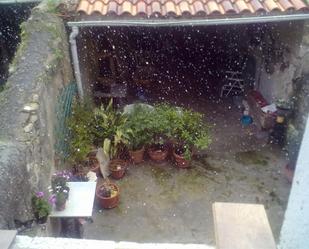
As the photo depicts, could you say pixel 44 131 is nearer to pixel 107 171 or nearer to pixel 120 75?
pixel 107 171

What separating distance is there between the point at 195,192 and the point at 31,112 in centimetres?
320

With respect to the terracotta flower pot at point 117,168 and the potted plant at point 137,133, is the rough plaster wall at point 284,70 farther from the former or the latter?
the terracotta flower pot at point 117,168

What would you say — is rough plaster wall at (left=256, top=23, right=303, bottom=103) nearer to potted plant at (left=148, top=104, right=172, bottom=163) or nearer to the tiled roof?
the tiled roof

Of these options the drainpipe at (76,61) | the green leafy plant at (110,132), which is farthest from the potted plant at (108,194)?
the drainpipe at (76,61)

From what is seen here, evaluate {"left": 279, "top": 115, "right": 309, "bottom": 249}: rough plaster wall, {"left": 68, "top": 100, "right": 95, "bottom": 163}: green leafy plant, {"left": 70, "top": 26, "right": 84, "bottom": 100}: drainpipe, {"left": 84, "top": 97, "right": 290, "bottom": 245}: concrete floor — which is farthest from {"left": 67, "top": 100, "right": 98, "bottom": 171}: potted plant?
{"left": 279, "top": 115, "right": 309, "bottom": 249}: rough plaster wall

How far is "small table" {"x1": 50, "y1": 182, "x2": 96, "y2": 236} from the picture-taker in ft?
15.9

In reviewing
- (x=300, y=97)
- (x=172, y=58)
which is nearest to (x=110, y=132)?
(x=300, y=97)

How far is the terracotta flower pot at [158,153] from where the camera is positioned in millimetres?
7137

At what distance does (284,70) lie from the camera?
7879mm

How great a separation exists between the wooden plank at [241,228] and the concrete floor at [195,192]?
3.84 meters

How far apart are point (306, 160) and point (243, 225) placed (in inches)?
18.9

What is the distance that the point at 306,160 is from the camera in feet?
4.45

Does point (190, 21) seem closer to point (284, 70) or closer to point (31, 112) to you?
point (284, 70)

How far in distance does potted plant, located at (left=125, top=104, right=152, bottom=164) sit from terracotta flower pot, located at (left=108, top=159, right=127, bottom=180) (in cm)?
32
